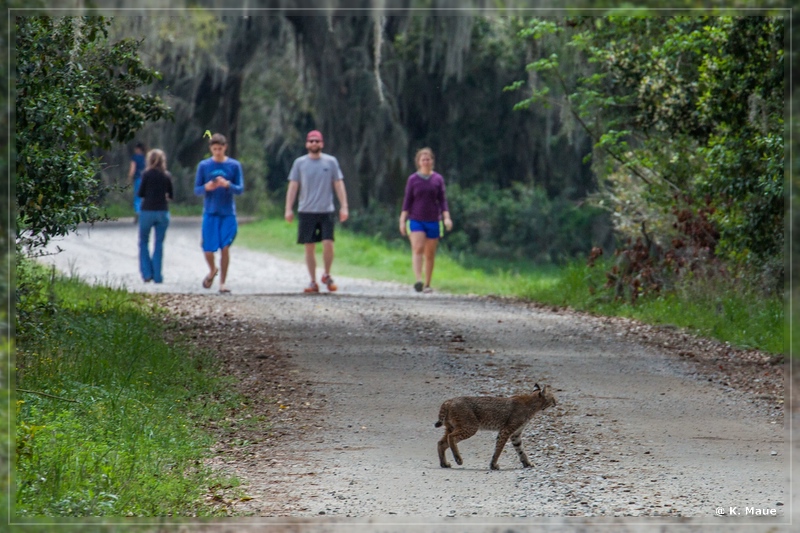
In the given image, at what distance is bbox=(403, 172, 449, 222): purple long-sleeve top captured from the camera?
596 inches

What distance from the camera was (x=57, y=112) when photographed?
25.3 ft

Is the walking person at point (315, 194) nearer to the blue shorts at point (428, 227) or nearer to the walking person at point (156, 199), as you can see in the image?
the blue shorts at point (428, 227)

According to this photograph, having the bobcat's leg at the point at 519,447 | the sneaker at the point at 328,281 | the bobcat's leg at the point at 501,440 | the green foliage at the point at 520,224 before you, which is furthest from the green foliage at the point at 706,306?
the green foliage at the point at 520,224

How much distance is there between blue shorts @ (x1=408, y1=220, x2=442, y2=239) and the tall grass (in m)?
1.69

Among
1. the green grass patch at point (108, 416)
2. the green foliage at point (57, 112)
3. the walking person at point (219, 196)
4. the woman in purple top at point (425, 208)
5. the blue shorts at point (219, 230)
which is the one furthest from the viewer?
the woman in purple top at point (425, 208)

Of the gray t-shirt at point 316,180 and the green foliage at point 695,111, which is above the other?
the green foliage at point 695,111

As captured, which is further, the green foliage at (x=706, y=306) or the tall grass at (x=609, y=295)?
the tall grass at (x=609, y=295)

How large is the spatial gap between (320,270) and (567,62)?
5.93 metres

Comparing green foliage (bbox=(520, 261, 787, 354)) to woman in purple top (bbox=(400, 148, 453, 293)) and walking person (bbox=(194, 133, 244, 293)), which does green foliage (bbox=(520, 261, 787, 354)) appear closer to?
woman in purple top (bbox=(400, 148, 453, 293))

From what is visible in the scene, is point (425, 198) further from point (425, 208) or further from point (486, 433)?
point (486, 433)

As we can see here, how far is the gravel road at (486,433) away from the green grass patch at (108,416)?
26 centimetres

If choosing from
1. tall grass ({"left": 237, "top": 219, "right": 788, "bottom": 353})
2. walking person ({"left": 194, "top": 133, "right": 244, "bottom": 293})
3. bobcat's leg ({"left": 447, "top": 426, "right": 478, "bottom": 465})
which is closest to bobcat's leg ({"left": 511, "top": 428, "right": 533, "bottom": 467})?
bobcat's leg ({"left": 447, "top": 426, "right": 478, "bottom": 465})

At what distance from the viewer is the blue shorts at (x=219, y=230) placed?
14602 millimetres

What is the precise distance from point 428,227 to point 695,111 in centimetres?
390
